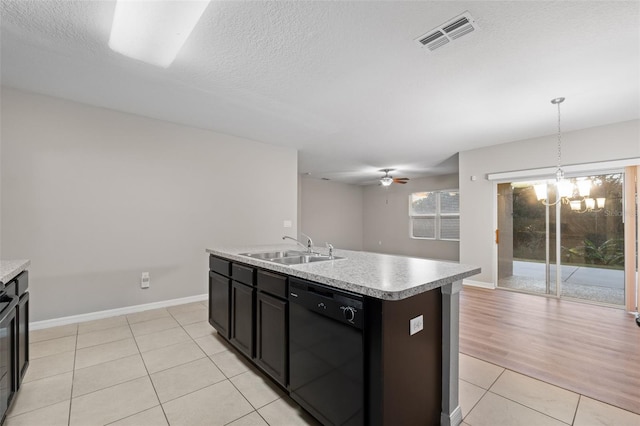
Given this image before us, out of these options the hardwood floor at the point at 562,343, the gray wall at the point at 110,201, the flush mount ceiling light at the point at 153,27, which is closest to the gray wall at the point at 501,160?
the hardwood floor at the point at 562,343

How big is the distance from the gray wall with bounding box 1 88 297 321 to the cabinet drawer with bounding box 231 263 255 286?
203cm

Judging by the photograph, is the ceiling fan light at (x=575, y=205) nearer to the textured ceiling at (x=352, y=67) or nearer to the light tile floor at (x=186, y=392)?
the textured ceiling at (x=352, y=67)

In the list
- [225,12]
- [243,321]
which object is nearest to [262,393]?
[243,321]

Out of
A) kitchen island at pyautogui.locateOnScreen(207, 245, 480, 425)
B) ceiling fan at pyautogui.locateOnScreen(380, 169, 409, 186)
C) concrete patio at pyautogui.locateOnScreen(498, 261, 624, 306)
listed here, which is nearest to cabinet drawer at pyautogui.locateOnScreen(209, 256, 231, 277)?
kitchen island at pyautogui.locateOnScreen(207, 245, 480, 425)

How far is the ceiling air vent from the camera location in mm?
1970

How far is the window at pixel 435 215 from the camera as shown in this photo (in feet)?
27.6

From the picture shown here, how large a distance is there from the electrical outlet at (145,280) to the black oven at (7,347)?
6.76 feet

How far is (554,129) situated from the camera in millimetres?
4234

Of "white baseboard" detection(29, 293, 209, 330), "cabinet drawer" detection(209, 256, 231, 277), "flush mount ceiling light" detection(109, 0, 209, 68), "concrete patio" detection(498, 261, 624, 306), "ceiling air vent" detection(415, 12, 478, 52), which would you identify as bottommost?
"white baseboard" detection(29, 293, 209, 330)

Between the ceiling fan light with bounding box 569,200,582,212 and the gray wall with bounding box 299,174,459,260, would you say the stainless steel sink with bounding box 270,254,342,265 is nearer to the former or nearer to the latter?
the ceiling fan light with bounding box 569,200,582,212

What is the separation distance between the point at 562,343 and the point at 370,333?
9.27ft

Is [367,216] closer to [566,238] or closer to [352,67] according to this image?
[566,238]

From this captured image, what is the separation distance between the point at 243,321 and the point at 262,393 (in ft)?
1.92

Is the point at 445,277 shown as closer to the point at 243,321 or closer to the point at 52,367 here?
the point at 243,321
